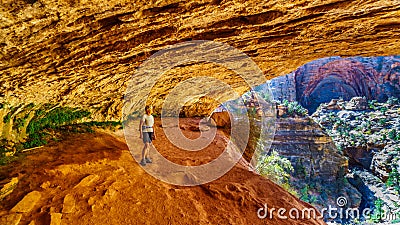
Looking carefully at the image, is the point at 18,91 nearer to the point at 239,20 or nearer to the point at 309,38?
the point at 239,20

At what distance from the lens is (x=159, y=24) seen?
324cm

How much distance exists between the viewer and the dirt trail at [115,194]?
10.5ft

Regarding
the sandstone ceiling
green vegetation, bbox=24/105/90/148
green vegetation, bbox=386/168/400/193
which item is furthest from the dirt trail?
green vegetation, bbox=386/168/400/193

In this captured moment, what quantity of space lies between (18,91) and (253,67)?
580cm

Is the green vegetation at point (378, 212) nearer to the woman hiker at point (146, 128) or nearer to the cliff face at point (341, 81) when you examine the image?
the cliff face at point (341, 81)

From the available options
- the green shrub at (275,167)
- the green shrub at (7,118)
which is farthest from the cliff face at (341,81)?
the green shrub at (7,118)

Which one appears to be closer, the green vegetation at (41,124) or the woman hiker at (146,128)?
the green vegetation at (41,124)

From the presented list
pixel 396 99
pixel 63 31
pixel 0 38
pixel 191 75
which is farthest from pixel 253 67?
pixel 396 99

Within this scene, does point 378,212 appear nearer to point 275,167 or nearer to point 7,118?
point 275,167

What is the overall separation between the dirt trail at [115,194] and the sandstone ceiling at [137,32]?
1572 millimetres

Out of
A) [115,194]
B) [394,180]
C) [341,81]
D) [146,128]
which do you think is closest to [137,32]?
[146,128]

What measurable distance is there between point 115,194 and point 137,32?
2.72 metres

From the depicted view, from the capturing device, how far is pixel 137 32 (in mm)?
3395

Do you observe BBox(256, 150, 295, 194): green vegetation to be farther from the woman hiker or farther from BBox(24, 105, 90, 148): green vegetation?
BBox(24, 105, 90, 148): green vegetation
